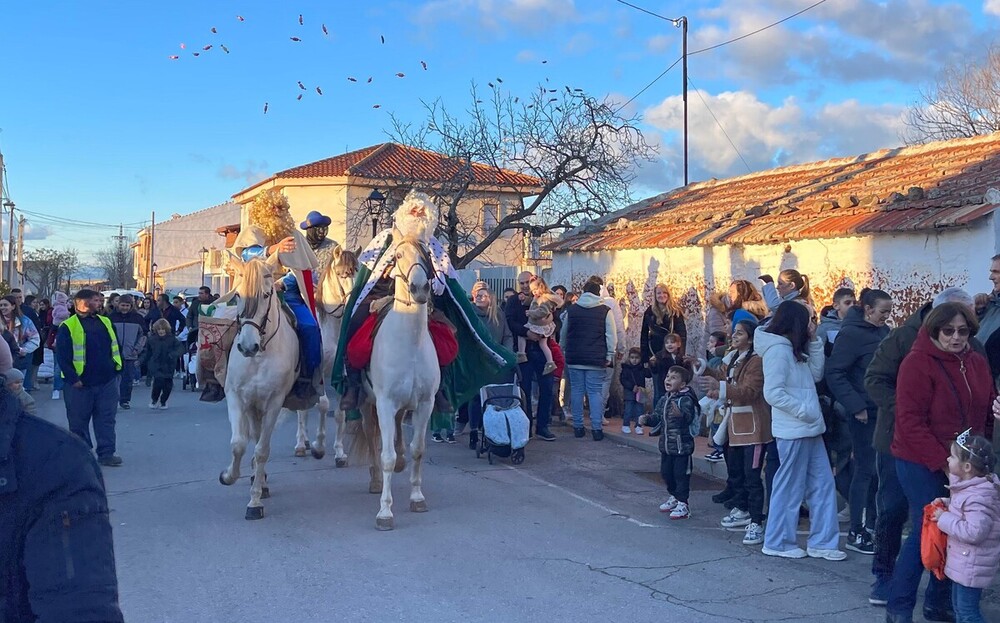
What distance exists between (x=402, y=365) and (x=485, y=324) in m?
3.76

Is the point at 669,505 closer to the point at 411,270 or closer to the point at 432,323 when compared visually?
the point at 432,323

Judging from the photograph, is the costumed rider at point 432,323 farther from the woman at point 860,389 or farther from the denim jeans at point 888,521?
the denim jeans at point 888,521

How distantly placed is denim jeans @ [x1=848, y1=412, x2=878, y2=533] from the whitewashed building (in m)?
3.23

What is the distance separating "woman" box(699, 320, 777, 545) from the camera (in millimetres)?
6988

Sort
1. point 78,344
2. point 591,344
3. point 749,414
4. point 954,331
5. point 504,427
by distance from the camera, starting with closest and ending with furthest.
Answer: point 954,331, point 749,414, point 78,344, point 504,427, point 591,344

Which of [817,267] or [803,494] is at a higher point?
[817,267]

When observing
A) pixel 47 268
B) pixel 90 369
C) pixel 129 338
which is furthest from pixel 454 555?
pixel 47 268

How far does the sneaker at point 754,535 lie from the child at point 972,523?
2257 millimetres

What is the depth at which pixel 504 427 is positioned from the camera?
10234 millimetres

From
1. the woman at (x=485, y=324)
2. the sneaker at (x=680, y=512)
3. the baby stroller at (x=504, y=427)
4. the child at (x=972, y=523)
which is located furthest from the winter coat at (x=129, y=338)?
the child at (x=972, y=523)

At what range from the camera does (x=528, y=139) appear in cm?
2480

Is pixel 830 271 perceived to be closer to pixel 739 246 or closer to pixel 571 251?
pixel 739 246

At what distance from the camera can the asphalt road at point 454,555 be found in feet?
18.0

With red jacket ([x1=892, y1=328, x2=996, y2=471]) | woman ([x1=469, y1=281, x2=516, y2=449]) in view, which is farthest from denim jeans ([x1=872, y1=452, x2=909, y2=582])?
woman ([x1=469, y1=281, x2=516, y2=449])
